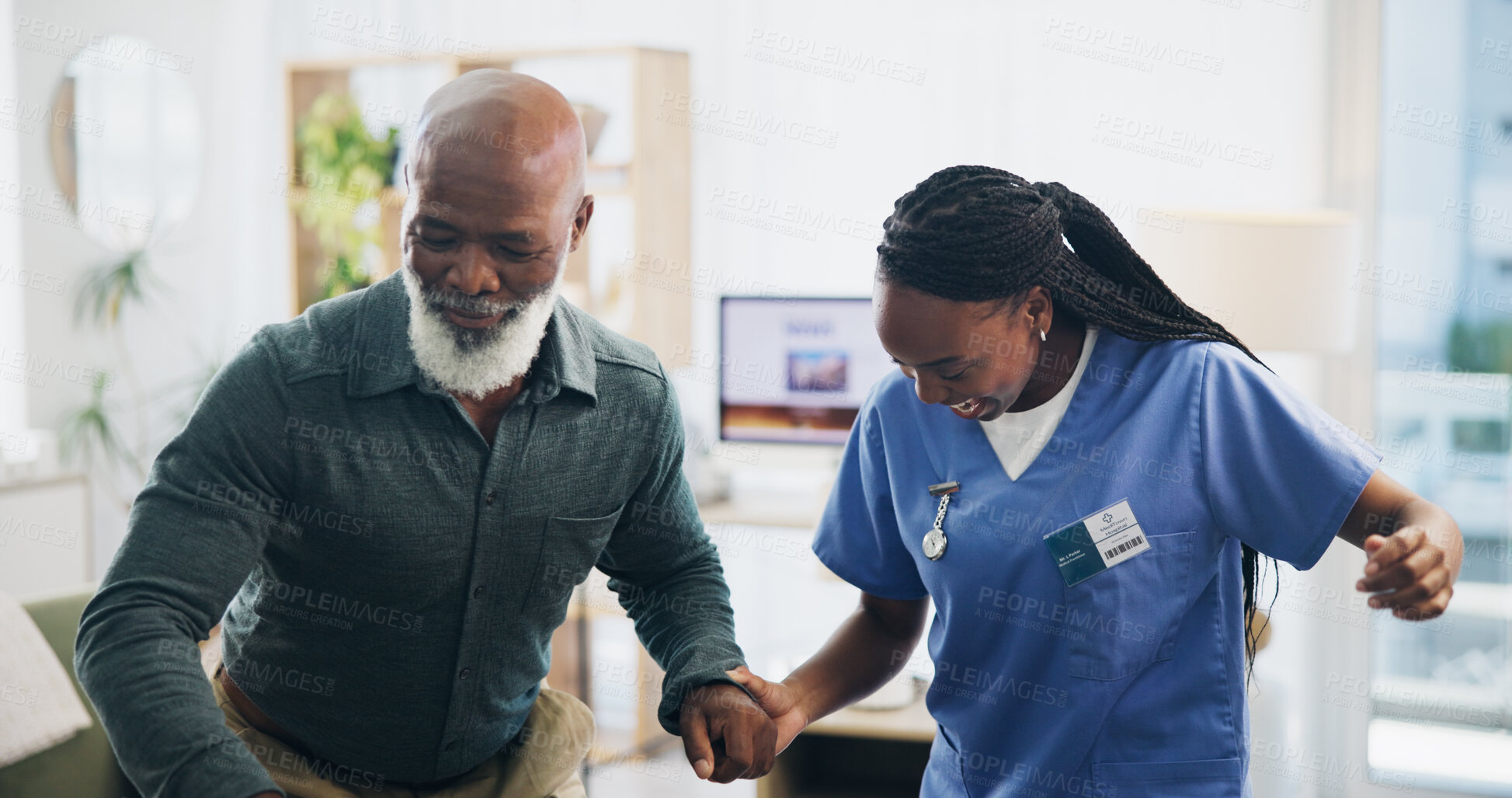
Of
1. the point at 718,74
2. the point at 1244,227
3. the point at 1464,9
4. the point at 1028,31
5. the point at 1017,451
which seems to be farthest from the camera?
the point at 718,74

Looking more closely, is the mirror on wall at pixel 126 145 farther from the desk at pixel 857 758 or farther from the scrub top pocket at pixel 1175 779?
the scrub top pocket at pixel 1175 779

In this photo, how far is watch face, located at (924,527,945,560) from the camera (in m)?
1.40

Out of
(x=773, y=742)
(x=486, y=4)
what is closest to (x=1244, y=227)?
(x=773, y=742)

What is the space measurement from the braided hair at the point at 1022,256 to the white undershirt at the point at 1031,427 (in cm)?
6

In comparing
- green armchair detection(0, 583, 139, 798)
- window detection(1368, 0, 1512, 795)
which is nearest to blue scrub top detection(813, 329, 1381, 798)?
green armchair detection(0, 583, 139, 798)

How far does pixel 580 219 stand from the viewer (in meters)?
1.37

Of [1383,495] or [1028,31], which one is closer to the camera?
[1383,495]

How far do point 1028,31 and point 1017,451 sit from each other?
2533mm

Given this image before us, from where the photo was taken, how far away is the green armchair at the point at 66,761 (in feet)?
7.16

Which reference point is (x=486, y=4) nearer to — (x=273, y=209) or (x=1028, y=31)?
(x=273, y=209)

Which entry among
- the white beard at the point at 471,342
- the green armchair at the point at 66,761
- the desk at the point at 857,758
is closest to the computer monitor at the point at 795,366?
the desk at the point at 857,758

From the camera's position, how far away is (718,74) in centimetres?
397

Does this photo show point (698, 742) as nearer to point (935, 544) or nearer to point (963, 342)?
point (935, 544)

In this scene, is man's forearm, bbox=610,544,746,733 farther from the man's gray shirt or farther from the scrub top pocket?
the scrub top pocket
